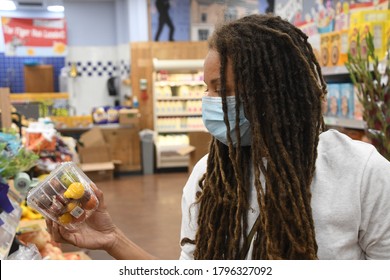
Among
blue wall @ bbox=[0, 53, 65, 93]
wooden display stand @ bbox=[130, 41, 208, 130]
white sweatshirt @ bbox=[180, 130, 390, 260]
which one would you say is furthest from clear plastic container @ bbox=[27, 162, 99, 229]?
blue wall @ bbox=[0, 53, 65, 93]

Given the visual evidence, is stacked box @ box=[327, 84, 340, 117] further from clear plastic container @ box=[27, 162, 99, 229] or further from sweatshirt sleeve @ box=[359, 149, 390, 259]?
clear plastic container @ box=[27, 162, 99, 229]

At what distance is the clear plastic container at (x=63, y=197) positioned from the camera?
1.01 meters

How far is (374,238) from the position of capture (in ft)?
3.28

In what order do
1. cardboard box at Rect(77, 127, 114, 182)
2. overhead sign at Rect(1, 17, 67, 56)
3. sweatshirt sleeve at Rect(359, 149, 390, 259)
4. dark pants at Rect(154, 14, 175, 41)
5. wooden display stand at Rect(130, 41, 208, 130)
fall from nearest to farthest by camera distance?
sweatshirt sleeve at Rect(359, 149, 390, 259) → cardboard box at Rect(77, 127, 114, 182) → wooden display stand at Rect(130, 41, 208, 130) → dark pants at Rect(154, 14, 175, 41) → overhead sign at Rect(1, 17, 67, 56)

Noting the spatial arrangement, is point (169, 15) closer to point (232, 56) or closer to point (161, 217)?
point (161, 217)

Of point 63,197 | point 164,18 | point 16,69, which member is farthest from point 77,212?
point 16,69

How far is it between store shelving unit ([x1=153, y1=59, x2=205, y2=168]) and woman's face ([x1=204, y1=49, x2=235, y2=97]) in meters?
7.77

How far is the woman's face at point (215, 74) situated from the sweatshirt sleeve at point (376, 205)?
35cm

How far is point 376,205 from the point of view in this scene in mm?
982

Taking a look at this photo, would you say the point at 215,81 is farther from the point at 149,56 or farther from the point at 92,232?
the point at 149,56

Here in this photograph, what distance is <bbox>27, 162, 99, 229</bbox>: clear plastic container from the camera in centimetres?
101

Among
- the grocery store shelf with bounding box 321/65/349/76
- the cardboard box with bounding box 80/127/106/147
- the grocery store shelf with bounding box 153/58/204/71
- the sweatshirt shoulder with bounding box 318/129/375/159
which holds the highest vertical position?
the grocery store shelf with bounding box 153/58/204/71

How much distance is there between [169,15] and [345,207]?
8.48 m
